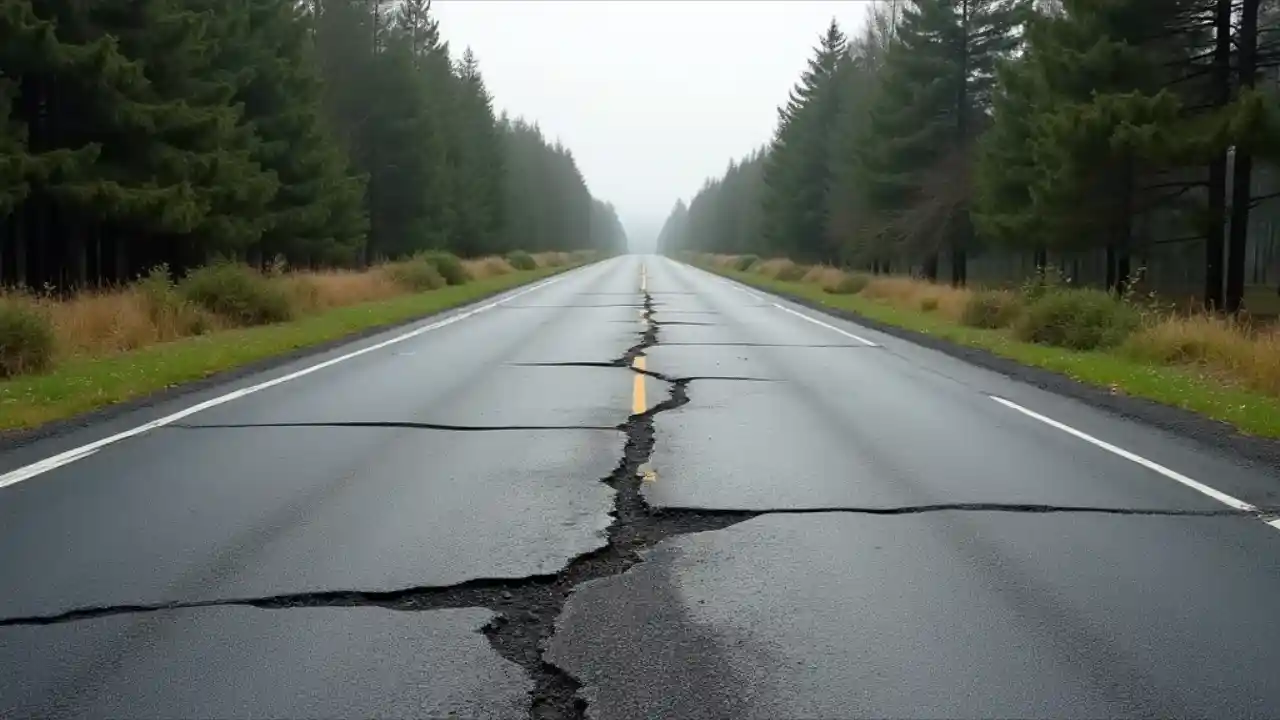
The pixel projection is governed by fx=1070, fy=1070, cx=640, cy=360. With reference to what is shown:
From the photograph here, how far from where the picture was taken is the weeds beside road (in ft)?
37.3

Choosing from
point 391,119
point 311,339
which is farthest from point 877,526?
point 391,119

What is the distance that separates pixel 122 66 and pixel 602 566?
20.5 metres

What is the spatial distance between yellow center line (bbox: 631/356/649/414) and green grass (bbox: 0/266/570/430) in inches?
204

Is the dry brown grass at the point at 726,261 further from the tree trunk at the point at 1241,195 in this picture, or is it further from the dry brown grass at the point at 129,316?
the dry brown grass at the point at 129,316

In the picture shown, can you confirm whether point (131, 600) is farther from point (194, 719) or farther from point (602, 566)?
point (602, 566)

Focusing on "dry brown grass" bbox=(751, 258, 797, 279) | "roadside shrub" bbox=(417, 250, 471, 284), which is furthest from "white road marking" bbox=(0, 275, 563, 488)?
→ "dry brown grass" bbox=(751, 258, 797, 279)

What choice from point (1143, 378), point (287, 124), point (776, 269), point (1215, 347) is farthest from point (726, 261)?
point (1143, 378)

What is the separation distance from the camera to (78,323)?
15.7 metres

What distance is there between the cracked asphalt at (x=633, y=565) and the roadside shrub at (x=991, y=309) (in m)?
11.6

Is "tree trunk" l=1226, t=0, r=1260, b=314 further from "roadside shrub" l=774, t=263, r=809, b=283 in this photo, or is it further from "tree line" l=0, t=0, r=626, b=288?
"roadside shrub" l=774, t=263, r=809, b=283

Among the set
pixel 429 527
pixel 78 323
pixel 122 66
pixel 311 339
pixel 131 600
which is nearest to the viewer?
pixel 131 600

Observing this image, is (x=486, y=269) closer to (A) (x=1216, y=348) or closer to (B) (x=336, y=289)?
(B) (x=336, y=289)

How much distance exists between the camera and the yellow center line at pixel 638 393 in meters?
10.4

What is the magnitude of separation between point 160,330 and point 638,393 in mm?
9797
